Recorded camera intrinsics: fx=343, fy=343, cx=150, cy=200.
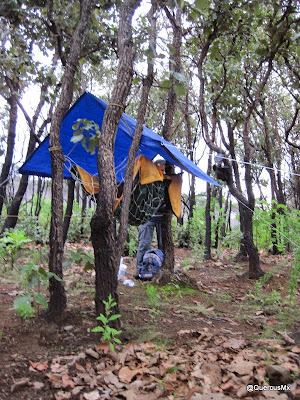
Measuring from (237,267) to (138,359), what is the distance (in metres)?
4.49

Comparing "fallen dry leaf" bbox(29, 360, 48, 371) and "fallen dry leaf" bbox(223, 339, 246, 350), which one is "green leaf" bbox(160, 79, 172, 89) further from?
"fallen dry leaf" bbox(29, 360, 48, 371)

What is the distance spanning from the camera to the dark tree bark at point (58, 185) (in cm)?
258

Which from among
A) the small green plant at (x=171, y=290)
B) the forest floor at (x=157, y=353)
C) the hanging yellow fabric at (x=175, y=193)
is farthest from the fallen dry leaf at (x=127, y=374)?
the hanging yellow fabric at (x=175, y=193)

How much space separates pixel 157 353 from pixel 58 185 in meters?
1.43

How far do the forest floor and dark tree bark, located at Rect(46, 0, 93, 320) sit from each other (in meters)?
0.16

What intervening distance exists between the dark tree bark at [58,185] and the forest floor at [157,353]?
157mm

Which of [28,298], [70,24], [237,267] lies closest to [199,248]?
[237,267]

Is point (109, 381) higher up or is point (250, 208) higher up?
point (250, 208)

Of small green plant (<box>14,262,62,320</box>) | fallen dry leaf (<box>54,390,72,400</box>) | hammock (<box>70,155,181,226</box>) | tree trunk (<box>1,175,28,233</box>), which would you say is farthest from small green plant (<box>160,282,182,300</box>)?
tree trunk (<box>1,175,28,233</box>)

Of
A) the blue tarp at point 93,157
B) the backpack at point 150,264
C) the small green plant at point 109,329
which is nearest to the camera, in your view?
the small green plant at point 109,329

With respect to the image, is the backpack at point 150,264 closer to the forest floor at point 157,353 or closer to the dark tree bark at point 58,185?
the forest floor at point 157,353

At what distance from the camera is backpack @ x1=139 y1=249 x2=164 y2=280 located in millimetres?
4531

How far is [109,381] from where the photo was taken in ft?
6.20

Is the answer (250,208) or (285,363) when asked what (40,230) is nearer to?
(250,208)
